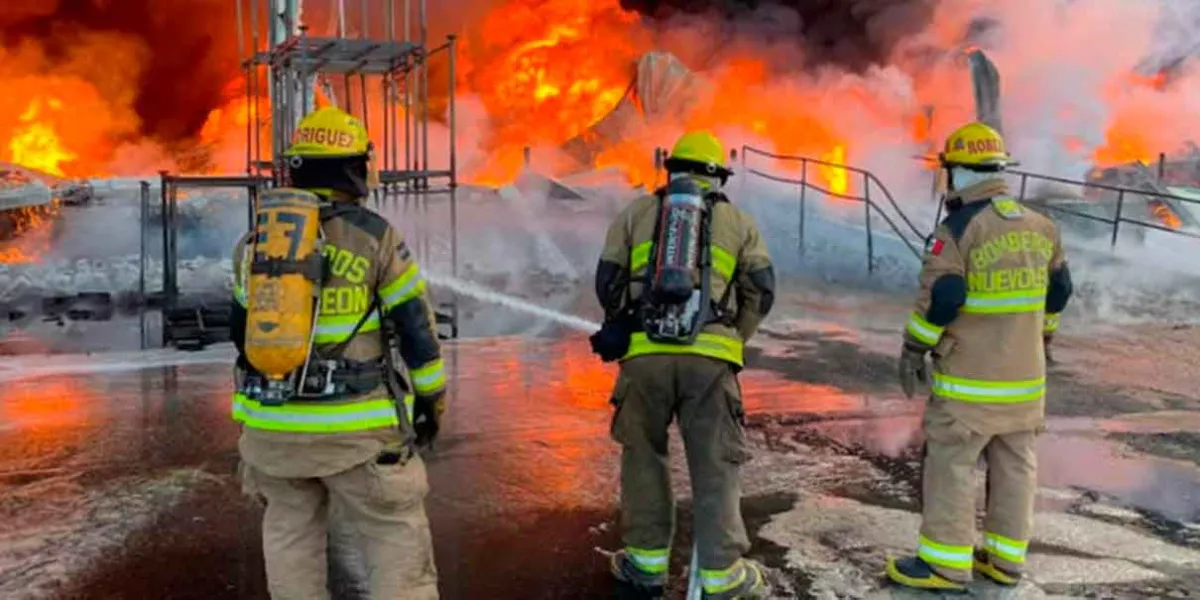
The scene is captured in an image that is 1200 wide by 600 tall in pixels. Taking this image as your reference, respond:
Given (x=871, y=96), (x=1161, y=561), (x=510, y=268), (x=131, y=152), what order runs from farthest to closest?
(x=871, y=96)
(x=131, y=152)
(x=510, y=268)
(x=1161, y=561)

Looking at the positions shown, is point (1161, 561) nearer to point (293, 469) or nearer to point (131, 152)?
point (293, 469)

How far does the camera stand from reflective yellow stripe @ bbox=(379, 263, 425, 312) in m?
3.09

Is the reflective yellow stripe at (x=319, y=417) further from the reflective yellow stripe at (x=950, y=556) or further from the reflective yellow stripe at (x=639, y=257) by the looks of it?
the reflective yellow stripe at (x=950, y=556)

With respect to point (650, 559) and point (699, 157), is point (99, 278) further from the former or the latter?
point (699, 157)

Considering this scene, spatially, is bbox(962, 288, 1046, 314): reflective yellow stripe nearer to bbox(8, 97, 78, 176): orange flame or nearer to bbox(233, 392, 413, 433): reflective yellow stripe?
bbox(233, 392, 413, 433): reflective yellow stripe

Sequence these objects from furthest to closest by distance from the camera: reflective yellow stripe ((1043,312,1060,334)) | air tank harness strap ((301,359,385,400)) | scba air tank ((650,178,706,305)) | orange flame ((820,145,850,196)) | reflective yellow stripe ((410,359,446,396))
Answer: orange flame ((820,145,850,196)), reflective yellow stripe ((1043,312,1060,334)), scba air tank ((650,178,706,305)), reflective yellow stripe ((410,359,446,396)), air tank harness strap ((301,359,385,400))

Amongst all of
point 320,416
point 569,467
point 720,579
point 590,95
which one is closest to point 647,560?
point 720,579

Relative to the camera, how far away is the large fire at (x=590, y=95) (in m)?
17.6

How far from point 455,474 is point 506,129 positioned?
1434cm

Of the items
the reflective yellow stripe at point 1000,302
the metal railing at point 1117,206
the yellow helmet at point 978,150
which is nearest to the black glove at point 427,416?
the reflective yellow stripe at point 1000,302

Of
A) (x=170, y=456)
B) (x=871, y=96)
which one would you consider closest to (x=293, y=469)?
(x=170, y=456)

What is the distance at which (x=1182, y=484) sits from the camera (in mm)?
5375

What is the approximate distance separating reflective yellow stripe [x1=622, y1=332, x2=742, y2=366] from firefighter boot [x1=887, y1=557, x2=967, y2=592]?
3.50 ft

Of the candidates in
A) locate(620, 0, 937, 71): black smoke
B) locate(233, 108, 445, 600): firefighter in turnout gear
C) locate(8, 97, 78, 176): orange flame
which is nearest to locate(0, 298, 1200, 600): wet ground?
locate(233, 108, 445, 600): firefighter in turnout gear
